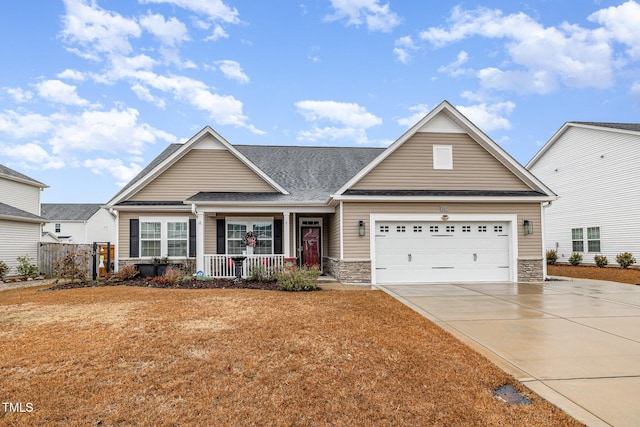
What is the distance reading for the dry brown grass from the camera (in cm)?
331

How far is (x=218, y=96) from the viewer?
1838cm

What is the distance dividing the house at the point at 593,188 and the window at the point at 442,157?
1013 cm

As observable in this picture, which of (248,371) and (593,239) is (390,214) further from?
(593,239)

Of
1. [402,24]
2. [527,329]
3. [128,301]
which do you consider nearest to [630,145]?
[402,24]

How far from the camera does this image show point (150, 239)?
13984 millimetres

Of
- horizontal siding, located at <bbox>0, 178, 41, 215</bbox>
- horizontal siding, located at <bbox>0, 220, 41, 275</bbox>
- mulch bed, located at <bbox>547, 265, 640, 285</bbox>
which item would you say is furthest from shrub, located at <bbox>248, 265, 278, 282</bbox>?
horizontal siding, located at <bbox>0, 178, 41, 215</bbox>

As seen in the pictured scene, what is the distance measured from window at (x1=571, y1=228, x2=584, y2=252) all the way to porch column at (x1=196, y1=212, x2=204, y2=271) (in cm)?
1925

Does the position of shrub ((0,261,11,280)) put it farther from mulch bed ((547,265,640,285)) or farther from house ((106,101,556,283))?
mulch bed ((547,265,640,285))

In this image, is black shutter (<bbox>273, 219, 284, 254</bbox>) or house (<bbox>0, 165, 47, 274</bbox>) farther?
house (<bbox>0, 165, 47, 274</bbox>)

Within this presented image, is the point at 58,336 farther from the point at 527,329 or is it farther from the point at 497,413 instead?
the point at 527,329

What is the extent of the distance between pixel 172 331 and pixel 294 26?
513 inches

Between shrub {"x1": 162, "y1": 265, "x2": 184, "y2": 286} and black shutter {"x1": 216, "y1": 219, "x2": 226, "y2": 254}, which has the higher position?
black shutter {"x1": 216, "y1": 219, "x2": 226, "y2": 254}

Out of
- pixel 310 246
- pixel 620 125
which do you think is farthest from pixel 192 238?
pixel 620 125

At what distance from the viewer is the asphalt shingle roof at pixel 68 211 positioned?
4059 cm
